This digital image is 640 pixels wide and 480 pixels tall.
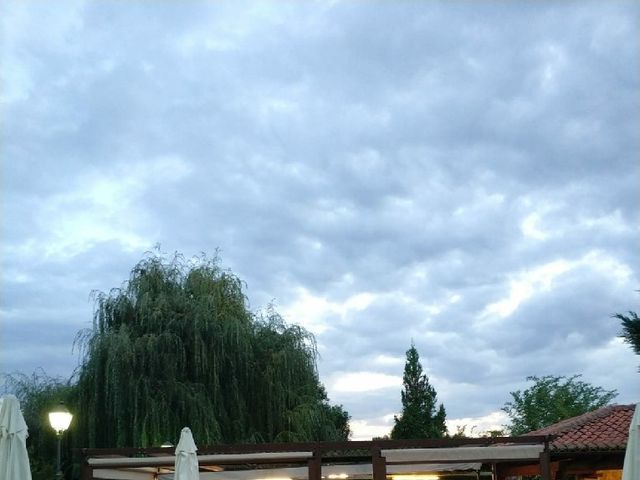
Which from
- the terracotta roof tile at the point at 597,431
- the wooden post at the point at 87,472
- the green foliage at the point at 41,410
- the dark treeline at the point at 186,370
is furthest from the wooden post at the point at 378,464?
the green foliage at the point at 41,410

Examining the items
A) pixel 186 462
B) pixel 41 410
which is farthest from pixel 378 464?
pixel 41 410

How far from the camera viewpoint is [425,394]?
164 feet

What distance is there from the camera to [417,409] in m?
48.2

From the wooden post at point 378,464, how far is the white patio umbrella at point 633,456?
4.41 meters

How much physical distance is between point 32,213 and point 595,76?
11.8m

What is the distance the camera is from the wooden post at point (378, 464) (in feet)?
36.9

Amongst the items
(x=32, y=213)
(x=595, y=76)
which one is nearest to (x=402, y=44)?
(x=595, y=76)

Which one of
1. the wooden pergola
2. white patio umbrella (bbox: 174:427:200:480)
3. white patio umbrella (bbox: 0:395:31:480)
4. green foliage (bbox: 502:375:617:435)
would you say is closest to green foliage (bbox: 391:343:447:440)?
green foliage (bbox: 502:375:617:435)

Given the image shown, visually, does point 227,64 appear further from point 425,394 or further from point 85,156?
point 425,394

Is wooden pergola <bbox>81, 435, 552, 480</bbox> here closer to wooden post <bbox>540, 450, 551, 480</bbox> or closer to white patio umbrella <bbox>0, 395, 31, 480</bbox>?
wooden post <bbox>540, 450, 551, 480</bbox>

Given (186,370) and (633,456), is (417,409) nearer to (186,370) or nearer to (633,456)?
(186,370)

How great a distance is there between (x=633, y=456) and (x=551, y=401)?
106 feet

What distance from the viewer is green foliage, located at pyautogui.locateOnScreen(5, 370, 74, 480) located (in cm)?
1827

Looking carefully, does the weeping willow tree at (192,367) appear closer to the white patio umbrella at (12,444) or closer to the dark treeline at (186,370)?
the dark treeline at (186,370)
